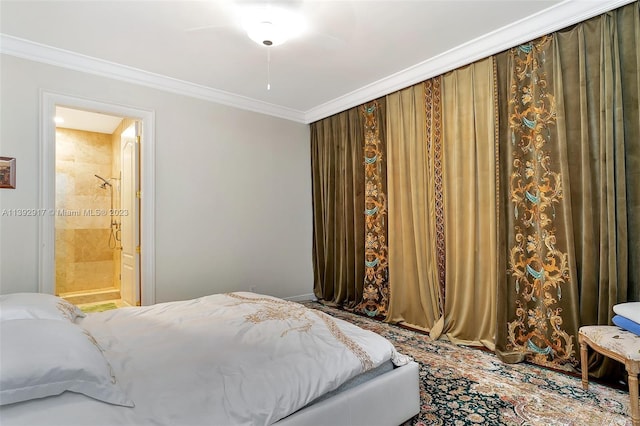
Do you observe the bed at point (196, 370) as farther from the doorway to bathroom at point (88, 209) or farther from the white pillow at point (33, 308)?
the doorway to bathroom at point (88, 209)

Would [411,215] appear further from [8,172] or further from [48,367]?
[8,172]

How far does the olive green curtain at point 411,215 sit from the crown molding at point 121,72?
182 centimetres

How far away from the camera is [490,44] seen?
123 inches

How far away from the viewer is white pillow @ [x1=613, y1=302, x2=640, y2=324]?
2.09 m

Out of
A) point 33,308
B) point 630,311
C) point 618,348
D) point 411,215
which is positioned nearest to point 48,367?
point 33,308

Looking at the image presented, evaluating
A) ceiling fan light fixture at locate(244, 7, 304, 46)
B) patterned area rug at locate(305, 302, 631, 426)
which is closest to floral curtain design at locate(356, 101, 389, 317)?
patterned area rug at locate(305, 302, 631, 426)

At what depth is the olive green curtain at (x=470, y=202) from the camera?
126 inches

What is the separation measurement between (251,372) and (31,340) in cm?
86

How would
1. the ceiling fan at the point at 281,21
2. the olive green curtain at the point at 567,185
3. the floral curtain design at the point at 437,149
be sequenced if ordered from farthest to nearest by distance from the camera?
the floral curtain design at the point at 437,149, the ceiling fan at the point at 281,21, the olive green curtain at the point at 567,185

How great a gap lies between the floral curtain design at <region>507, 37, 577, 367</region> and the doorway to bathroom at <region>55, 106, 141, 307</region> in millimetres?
5357

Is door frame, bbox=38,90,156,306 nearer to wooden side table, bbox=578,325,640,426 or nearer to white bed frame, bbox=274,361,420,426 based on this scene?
white bed frame, bbox=274,361,420,426

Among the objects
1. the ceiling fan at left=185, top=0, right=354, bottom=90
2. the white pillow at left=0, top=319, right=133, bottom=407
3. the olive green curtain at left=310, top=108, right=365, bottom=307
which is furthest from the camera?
the olive green curtain at left=310, top=108, right=365, bottom=307

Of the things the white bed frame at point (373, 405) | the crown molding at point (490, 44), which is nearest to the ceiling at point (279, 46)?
the crown molding at point (490, 44)

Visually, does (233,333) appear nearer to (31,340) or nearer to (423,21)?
(31,340)
